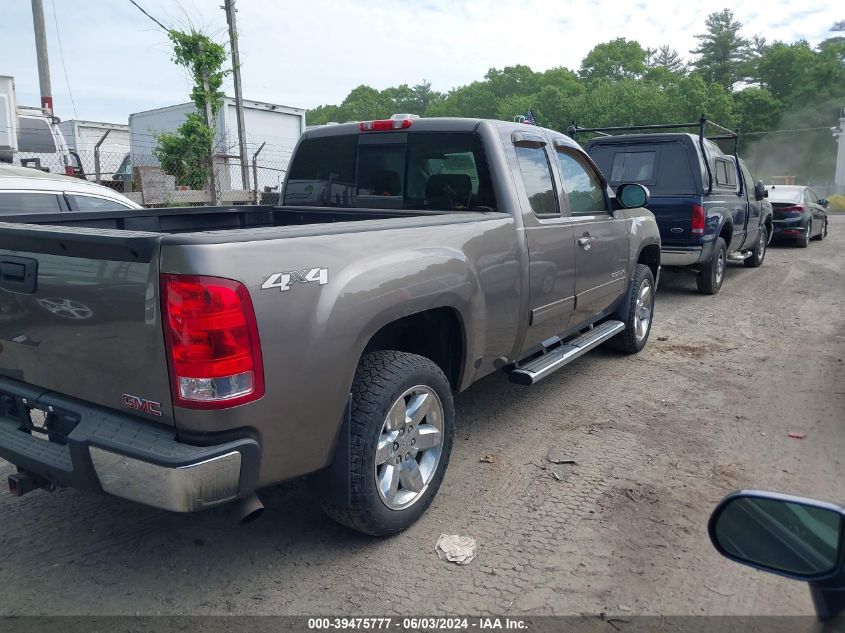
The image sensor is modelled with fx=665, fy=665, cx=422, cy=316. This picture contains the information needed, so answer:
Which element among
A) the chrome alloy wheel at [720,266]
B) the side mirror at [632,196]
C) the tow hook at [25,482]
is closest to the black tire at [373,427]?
the tow hook at [25,482]

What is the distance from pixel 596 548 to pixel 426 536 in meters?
0.79

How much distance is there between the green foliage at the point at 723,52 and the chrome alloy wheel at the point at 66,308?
8046cm

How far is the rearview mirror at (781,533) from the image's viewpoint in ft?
4.36

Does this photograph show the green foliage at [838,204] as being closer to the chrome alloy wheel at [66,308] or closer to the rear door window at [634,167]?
the rear door window at [634,167]

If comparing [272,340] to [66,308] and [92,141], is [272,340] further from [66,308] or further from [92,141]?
[92,141]

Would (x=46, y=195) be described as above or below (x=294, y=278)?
above

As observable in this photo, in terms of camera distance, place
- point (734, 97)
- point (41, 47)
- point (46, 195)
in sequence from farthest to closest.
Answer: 1. point (734, 97)
2. point (41, 47)
3. point (46, 195)

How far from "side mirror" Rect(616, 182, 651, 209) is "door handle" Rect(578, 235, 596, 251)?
0.81 m

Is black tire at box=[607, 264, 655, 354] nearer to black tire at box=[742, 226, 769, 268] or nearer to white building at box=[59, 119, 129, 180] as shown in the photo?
black tire at box=[742, 226, 769, 268]

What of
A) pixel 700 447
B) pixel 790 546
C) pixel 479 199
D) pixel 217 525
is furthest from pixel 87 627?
pixel 700 447

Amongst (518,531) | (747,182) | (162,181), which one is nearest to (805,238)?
(747,182)

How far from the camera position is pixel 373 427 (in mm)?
2844

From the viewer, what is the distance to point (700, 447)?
421 cm

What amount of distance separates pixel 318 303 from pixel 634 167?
7.72 meters
